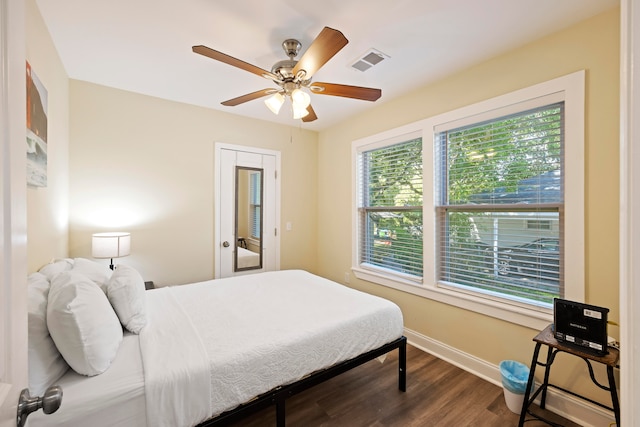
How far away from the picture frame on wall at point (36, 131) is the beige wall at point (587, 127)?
2869 millimetres

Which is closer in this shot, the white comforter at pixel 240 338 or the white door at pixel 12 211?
the white door at pixel 12 211

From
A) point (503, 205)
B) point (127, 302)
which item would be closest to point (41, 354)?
point (127, 302)

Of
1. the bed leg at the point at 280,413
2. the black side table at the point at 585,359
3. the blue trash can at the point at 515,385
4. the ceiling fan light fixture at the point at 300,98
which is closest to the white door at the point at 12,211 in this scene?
the bed leg at the point at 280,413

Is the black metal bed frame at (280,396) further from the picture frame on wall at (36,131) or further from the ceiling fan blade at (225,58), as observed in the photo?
the ceiling fan blade at (225,58)

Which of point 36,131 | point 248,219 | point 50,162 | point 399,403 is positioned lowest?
point 399,403

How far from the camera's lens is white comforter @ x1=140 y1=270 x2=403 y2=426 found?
52.1 inches

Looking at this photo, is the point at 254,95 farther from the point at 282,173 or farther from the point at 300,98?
the point at 282,173

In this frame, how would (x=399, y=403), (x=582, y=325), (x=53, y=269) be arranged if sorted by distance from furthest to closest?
(x=399, y=403) < (x=53, y=269) < (x=582, y=325)

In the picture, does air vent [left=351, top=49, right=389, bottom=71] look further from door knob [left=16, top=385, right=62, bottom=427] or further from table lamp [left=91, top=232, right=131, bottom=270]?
table lamp [left=91, top=232, right=131, bottom=270]

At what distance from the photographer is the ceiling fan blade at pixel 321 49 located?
4.81 feet

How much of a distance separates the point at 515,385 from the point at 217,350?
1995 millimetres

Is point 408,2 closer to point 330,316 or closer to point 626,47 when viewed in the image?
point 626,47

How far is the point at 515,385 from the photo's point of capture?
1.94 meters

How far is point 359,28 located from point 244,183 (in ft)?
7.56
